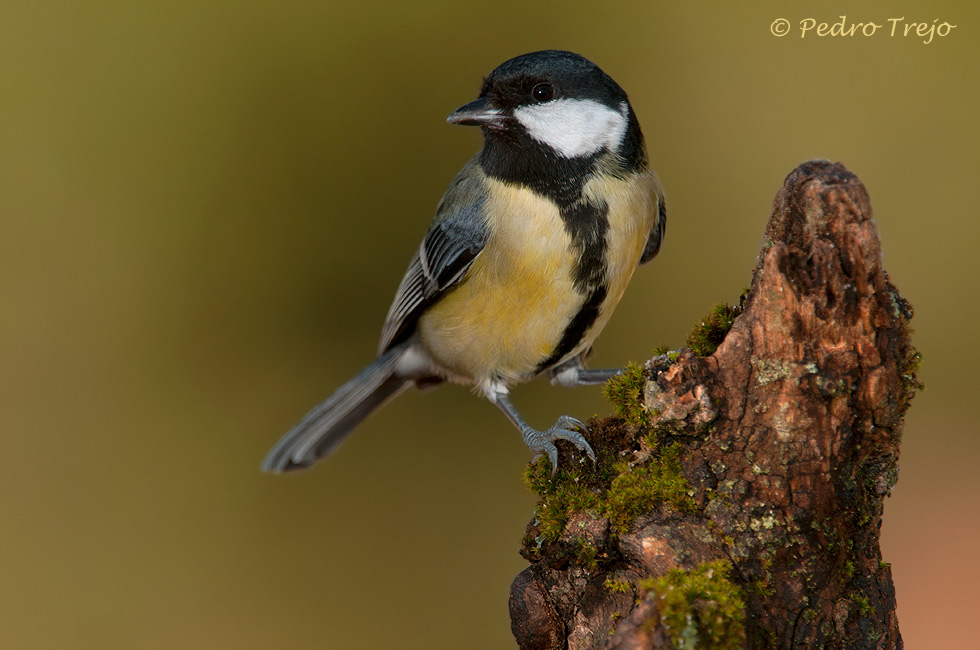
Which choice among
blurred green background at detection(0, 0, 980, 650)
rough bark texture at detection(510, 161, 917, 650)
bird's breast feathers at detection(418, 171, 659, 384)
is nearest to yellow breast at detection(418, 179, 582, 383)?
bird's breast feathers at detection(418, 171, 659, 384)

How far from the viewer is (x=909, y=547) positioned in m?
3.06

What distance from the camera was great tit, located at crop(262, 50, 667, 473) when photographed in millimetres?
2078

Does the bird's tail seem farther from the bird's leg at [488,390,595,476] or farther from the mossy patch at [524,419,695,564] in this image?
the mossy patch at [524,419,695,564]

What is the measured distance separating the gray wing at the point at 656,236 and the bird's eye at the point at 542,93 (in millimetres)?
459

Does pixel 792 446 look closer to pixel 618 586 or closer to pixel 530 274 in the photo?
pixel 618 586

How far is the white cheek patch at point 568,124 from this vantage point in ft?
6.83

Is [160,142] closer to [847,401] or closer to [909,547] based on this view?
[847,401]

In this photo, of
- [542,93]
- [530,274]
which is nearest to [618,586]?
[530,274]

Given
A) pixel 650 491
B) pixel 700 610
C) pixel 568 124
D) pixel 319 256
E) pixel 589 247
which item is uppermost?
pixel 319 256

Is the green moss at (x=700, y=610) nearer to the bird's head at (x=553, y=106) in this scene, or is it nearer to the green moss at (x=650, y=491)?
the green moss at (x=650, y=491)

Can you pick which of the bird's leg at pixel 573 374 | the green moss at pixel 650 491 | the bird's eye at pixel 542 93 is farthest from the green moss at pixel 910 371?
the bird's leg at pixel 573 374

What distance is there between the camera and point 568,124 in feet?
6.84

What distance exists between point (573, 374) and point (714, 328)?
3.42 feet

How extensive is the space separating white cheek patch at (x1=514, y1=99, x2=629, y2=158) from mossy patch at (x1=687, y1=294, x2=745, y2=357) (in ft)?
2.11
